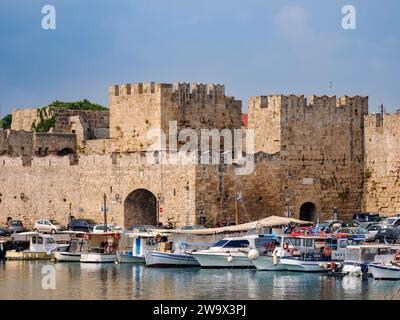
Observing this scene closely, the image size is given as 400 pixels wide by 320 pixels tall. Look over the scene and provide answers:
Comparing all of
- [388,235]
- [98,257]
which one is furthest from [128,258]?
[388,235]

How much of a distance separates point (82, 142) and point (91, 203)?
702cm

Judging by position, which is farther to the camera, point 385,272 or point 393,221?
point 393,221

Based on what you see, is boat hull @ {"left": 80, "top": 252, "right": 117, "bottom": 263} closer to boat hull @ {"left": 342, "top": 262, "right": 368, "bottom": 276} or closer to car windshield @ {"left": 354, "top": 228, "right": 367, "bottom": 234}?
car windshield @ {"left": 354, "top": 228, "right": 367, "bottom": 234}

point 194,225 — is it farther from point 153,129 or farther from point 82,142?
point 82,142

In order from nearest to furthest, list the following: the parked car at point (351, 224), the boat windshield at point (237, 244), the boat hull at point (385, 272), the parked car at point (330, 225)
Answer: the boat hull at point (385, 272)
the boat windshield at point (237, 244)
the parked car at point (330, 225)
the parked car at point (351, 224)

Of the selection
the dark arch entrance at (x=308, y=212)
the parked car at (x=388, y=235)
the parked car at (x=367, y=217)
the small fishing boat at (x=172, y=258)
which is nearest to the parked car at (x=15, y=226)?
the small fishing boat at (x=172, y=258)

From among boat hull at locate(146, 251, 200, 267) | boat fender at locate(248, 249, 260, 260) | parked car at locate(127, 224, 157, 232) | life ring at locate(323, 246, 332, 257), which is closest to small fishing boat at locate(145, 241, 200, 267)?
boat hull at locate(146, 251, 200, 267)

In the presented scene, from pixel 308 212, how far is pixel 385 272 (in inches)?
475

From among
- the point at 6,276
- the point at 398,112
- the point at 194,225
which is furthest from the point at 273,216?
the point at 6,276

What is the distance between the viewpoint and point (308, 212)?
5978 cm

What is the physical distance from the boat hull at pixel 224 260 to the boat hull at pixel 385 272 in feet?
18.0

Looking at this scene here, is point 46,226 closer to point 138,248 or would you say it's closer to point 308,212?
point 138,248

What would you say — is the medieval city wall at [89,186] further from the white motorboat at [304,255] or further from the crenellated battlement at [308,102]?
the white motorboat at [304,255]

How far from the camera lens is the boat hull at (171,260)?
53125 mm
